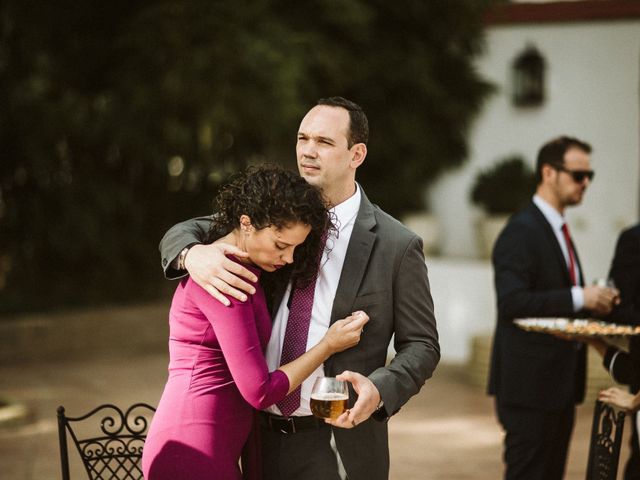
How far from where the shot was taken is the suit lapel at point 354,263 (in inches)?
107

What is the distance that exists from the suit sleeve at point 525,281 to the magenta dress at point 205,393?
6.75 feet

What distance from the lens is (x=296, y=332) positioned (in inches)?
107

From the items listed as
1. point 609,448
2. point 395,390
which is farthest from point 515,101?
point 395,390

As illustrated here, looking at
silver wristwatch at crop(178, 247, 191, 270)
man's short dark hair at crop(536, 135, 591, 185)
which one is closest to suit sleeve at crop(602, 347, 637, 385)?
man's short dark hair at crop(536, 135, 591, 185)

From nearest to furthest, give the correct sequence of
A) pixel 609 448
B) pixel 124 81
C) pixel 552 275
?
pixel 609 448 < pixel 552 275 < pixel 124 81

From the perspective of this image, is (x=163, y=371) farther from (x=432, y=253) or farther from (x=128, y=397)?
(x=432, y=253)

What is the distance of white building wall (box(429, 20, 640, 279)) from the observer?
1155 centimetres

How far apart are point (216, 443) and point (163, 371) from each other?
268 inches

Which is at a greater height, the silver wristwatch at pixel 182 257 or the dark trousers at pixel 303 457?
the silver wristwatch at pixel 182 257

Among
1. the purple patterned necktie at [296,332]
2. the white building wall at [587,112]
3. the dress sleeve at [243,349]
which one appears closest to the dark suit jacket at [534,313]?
the purple patterned necktie at [296,332]

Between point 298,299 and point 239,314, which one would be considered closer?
point 239,314

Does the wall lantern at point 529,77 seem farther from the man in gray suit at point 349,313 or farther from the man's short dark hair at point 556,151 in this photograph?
the man in gray suit at point 349,313

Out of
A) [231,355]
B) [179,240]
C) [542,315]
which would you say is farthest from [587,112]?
[231,355]

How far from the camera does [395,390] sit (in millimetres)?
2584
